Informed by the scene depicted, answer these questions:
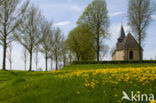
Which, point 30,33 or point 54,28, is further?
point 54,28

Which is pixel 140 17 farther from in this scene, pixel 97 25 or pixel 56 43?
pixel 56 43

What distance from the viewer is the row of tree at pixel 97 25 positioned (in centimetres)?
3256

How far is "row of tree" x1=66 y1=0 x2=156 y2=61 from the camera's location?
107 feet

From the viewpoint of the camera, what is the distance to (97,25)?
37875 millimetres

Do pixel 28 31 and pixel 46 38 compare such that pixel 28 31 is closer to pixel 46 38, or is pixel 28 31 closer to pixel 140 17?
pixel 46 38

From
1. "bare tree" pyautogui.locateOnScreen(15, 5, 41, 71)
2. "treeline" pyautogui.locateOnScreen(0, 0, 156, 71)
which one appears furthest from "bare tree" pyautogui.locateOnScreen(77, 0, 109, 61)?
"bare tree" pyautogui.locateOnScreen(15, 5, 41, 71)

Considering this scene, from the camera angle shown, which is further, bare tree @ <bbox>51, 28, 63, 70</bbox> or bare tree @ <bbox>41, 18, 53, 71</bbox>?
bare tree @ <bbox>51, 28, 63, 70</bbox>

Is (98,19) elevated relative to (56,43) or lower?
elevated

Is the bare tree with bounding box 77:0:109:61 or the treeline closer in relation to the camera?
the treeline

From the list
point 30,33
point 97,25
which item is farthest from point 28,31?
point 97,25

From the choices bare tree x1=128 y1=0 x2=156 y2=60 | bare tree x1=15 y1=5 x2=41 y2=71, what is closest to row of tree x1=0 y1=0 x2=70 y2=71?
bare tree x1=15 y1=5 x2=41 y2=71

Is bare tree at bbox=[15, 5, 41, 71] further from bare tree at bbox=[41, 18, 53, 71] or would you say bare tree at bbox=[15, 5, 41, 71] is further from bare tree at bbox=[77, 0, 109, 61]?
bare tree at bbox=[77, 0, 109, 61]

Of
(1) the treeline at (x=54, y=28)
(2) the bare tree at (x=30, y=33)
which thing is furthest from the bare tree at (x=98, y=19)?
(2) the bare tree at (x=30, y=33)

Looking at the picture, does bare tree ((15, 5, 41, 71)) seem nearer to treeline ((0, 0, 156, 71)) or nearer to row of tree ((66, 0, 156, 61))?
treeline ((0, 0, 156, 71))
